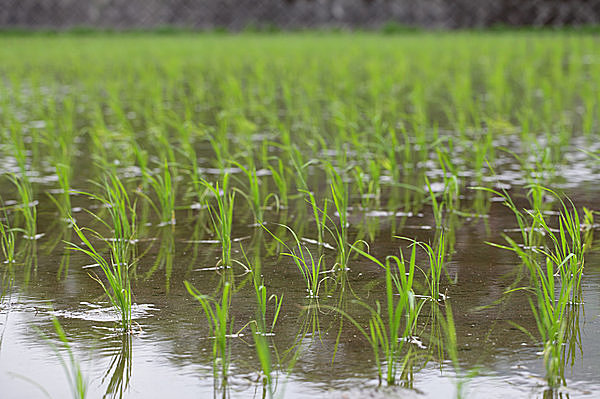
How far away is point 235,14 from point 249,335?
18.1 metres

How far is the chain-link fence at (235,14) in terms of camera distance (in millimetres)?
18391

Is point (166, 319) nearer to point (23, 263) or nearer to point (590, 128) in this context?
point (23, 263)

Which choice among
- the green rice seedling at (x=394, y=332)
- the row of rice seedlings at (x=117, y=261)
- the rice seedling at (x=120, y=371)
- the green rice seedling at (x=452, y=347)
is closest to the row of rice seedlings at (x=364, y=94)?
the row of rice seedlings at (x=117, y=261)

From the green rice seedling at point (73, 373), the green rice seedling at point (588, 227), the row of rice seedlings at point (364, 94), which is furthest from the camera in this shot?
the row of rice seedlings at point (364, 94)

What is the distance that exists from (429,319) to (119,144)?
119 inches

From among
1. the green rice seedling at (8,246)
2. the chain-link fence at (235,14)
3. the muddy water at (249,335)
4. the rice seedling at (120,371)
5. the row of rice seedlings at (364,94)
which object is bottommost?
the rice seedling at (120,371)

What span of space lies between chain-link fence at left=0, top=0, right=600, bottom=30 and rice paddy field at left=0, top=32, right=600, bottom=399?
41.8ft

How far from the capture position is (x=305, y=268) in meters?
2.55

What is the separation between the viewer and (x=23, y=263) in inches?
107

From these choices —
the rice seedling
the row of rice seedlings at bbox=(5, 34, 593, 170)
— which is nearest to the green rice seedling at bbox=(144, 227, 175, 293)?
the rice seedling

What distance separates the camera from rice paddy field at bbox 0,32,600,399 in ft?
6.00

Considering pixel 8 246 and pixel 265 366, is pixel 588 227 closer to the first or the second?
pixel 265 366

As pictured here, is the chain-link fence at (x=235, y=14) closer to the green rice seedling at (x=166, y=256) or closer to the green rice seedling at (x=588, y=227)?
the green rice seedling at (x=588, y=227)

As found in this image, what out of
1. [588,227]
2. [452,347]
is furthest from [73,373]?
[588,227]
